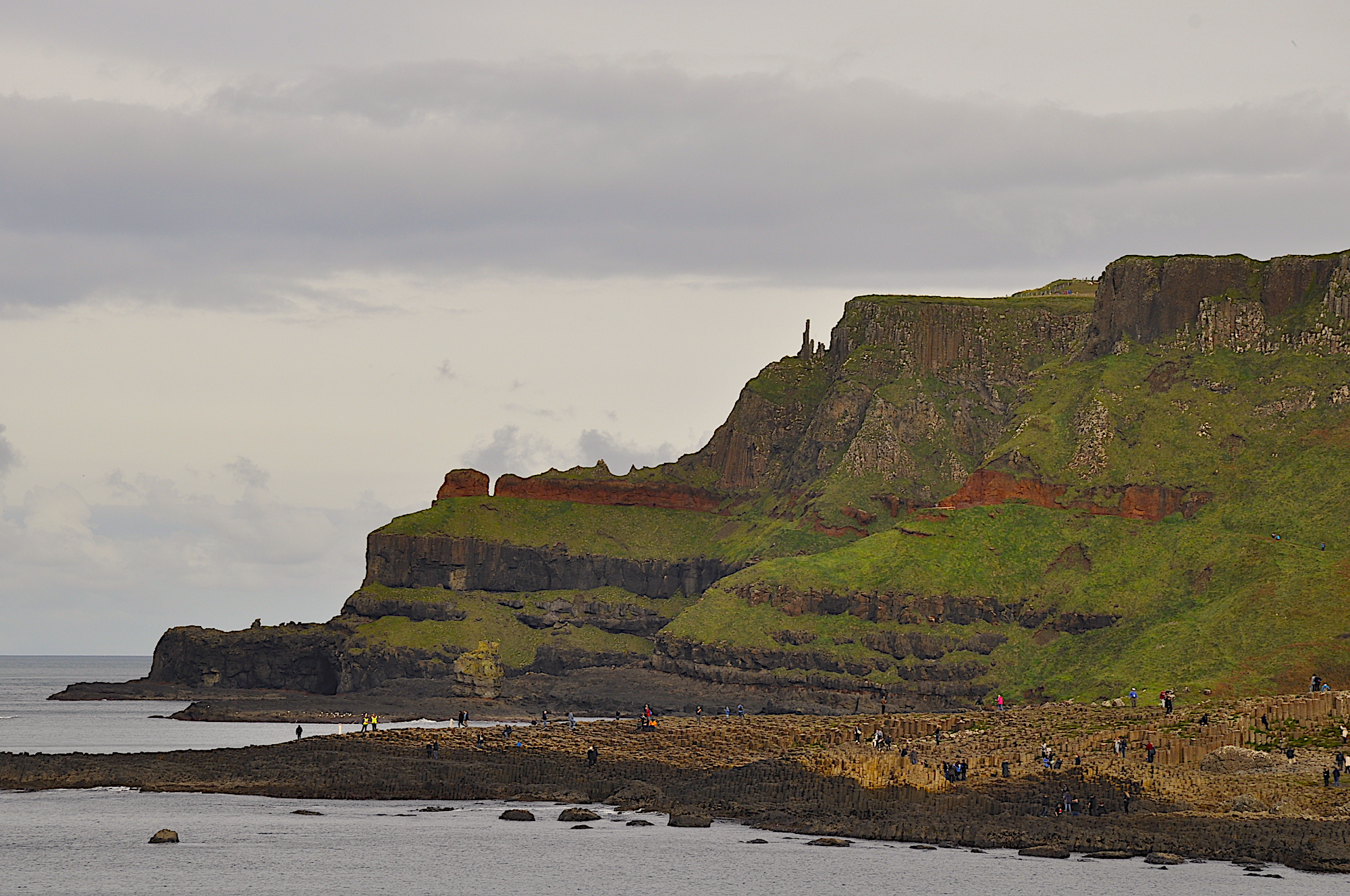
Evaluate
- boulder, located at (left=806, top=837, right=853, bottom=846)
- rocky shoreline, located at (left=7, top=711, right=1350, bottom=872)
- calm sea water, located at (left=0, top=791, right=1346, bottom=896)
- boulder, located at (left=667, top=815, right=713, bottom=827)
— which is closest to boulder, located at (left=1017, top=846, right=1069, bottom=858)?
calm sea water, located at (left=0, top=791, right=1346, bottom=896)

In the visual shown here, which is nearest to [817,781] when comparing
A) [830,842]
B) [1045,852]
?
[830,842]

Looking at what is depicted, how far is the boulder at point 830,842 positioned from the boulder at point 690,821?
34.3 ft

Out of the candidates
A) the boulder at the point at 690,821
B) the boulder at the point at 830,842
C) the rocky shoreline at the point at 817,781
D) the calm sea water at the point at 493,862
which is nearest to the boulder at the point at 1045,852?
the calm sea water at the point at 493,862

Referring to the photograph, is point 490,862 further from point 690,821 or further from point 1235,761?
point 1235,761

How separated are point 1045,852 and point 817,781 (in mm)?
23956

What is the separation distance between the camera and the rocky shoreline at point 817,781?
10862cm

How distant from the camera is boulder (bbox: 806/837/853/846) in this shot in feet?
358

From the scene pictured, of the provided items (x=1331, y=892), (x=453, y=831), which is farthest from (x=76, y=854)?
(x=1331, y=892)

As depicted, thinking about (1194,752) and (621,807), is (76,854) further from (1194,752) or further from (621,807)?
(1194,752)

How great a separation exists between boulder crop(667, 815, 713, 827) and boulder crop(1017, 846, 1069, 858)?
74.2 feet

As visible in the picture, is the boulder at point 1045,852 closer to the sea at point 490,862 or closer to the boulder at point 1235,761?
the sea at point 490,862

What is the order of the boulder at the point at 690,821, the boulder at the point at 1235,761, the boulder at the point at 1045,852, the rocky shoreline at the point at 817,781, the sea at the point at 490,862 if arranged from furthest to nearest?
the boulder at the point at 1235,761, the boulder at the point at 690,821, the rocky shoreline at the point at 817,781, the boulder at the point at 1045,852, the sea at the point at 490,862

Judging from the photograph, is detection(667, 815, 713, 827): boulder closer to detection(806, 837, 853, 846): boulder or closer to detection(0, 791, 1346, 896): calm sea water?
detection(0, 791, 1346, 896): calm sea water

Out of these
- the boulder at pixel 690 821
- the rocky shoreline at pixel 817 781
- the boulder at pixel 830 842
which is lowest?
the boulder at pixel 830 842
